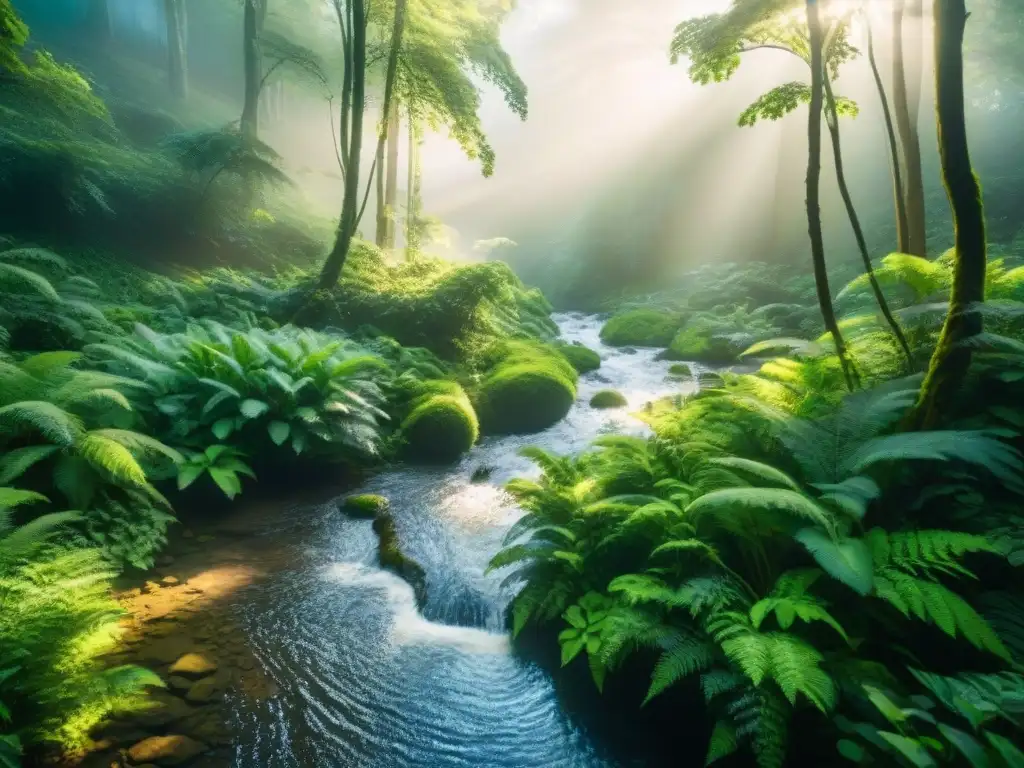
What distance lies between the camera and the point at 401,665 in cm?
351

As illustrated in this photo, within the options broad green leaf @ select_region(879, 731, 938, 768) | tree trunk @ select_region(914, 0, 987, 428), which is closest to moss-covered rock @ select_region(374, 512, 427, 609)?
broad green leaf @ select_region(879, 731, 938, 768)

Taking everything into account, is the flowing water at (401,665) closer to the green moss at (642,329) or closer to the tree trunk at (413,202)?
the tree trunk at (413,202)

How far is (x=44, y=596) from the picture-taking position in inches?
98.2

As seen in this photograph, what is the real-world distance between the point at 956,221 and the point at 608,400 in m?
6.71

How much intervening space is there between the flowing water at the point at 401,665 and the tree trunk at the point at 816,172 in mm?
3622

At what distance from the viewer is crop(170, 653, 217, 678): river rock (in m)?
3.09

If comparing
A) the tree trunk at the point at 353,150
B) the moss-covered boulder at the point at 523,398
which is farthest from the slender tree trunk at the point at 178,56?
the moss-covered boulder at the point at 523,398

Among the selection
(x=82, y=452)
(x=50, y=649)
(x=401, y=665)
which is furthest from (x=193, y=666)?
(x=82, y=452)

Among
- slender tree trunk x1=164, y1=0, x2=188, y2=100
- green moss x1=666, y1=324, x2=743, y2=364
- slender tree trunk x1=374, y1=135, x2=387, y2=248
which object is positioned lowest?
green moss x1=666, y1=324, x2=743, y2=364

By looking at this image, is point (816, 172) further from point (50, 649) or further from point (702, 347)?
point (702, 347)

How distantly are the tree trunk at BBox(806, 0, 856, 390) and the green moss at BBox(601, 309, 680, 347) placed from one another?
1092 cm

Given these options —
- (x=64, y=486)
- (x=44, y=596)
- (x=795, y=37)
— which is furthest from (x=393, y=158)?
(x=44, y=596)

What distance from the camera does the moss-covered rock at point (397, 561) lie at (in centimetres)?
435

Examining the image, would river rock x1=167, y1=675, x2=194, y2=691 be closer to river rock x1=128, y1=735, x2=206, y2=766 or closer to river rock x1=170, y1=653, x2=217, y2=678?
river rock x1=170, y1=653, x2=217, y2=678
